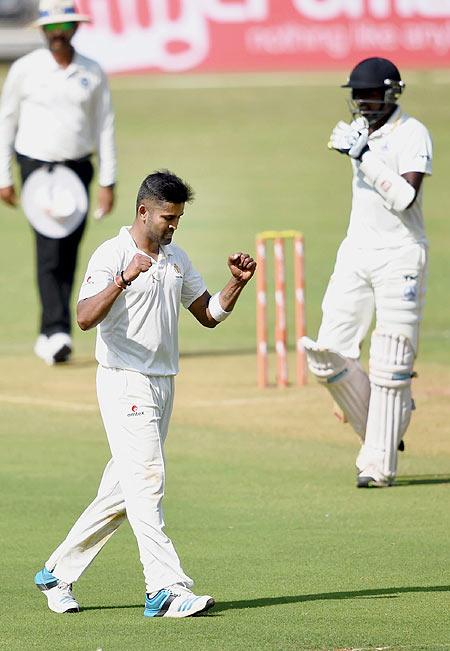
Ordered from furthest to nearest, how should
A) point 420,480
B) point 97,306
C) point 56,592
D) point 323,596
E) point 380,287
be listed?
point 420,480, point 380,287, point 323,596, point 56,592, point 97,306

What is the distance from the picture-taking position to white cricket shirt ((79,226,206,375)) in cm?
654

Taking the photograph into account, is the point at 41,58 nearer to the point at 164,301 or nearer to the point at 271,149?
the point at 164,301

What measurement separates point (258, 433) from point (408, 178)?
2411 mm

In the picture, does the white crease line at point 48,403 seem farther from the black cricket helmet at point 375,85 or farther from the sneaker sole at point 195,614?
the sneaker sole at point 195,614

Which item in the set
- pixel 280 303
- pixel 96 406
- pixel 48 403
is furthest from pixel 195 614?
pixel 280 303

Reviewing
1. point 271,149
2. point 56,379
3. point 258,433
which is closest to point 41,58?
point 56,379

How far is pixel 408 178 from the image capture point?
9.05 metres

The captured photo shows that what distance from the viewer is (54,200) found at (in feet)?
42.6

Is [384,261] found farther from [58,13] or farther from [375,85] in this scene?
[58,13]

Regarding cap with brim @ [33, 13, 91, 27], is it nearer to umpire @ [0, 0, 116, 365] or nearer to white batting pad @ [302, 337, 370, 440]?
umpire @ [0, 0, 116, 365]

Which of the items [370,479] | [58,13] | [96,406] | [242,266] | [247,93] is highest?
[247,93]

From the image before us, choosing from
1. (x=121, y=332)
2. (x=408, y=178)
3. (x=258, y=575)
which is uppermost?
(x=408, y=178)

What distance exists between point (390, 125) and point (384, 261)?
0.75m

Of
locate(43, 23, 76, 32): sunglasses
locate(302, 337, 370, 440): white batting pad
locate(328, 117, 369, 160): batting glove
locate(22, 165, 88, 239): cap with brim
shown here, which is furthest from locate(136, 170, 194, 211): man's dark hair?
locate(43, 23, 76, 32): sunglasses
